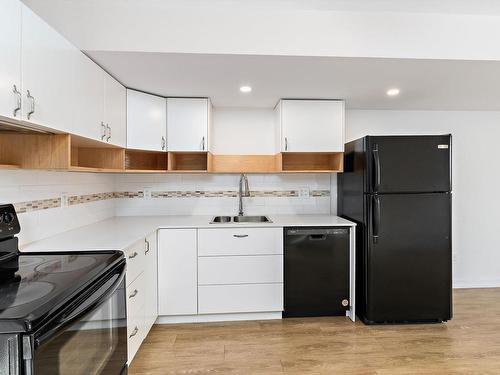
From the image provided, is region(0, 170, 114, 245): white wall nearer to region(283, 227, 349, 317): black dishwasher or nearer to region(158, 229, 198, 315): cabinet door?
region(158, 229, 198, 315): cabinet door

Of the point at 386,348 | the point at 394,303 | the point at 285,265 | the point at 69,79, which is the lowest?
the point at 386,348

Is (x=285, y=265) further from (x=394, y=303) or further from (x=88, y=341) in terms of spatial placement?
(x=88, y=341)

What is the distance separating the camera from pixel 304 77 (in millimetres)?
2238

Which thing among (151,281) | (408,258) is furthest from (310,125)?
(151,281)

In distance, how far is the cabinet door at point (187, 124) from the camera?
8.96 ft

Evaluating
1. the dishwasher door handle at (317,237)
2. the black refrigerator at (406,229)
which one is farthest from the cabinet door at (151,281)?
the black refrigerator at (406,229)

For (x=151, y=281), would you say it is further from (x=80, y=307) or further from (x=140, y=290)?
(x=80, y=307)

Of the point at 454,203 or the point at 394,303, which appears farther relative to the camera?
the point at 454,203

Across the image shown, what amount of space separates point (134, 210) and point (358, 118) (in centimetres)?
264

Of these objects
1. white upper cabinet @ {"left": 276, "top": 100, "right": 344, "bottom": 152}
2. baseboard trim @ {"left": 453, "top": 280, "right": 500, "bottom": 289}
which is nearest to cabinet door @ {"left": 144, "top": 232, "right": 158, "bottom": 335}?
white upper cabinet @ {"left": 276, "top": 100, "right": 344, "bottom": 152}

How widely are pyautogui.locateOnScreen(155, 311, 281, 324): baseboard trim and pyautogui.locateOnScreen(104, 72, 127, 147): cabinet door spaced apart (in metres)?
1.55

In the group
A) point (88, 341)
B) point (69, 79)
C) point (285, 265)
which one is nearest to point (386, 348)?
point (285, 265)

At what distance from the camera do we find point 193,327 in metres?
2.46

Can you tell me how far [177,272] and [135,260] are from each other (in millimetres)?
635
